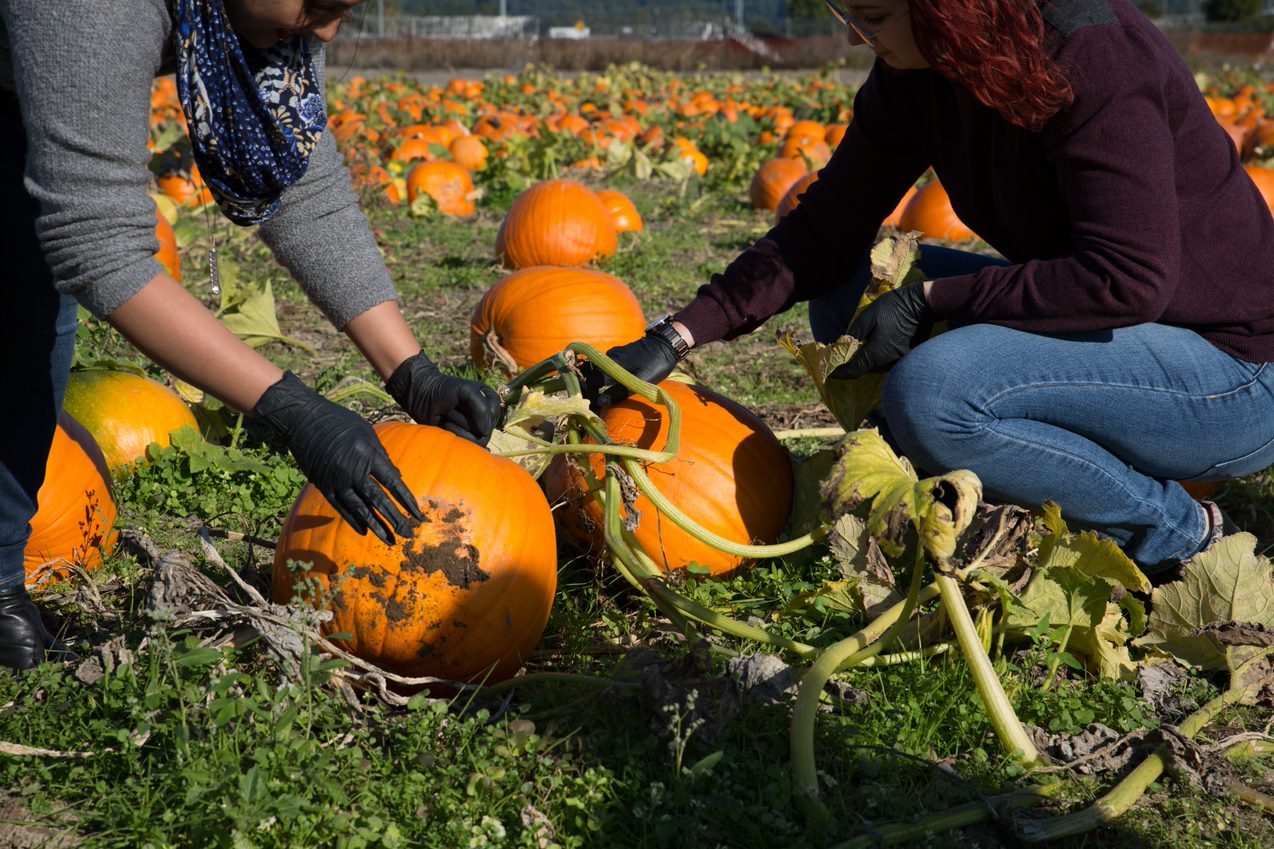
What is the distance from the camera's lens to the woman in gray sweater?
78.8 inches

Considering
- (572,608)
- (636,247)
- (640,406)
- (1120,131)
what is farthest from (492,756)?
(636,247)

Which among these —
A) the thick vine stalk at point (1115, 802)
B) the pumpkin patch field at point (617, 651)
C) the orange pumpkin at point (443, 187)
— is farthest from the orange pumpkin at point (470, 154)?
the thick vine stalk at point (1115, 802)

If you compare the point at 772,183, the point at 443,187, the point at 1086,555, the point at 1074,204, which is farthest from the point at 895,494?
the point at 443,187

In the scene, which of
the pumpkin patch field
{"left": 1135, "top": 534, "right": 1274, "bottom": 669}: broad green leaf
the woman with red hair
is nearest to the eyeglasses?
the woman with red hair

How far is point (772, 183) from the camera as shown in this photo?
336 inches

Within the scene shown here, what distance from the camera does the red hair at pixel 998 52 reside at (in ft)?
8.41

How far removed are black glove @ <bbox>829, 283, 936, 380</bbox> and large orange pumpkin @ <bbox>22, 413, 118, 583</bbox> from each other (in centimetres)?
204

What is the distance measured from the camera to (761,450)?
3.12 meters

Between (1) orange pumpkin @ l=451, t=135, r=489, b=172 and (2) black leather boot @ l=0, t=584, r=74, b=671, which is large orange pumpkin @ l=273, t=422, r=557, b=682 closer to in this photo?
(2) black leather boot @ l=0, t=584, r=74, b=671

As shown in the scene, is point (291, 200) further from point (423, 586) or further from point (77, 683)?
point (77, 683)

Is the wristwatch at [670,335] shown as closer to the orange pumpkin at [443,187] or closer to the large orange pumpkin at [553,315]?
the large orange pumpkin at [553,315]

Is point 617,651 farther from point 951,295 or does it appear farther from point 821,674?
point 951,295

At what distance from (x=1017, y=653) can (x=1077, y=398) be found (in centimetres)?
64

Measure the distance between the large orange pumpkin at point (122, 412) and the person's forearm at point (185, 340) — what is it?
160 cm
